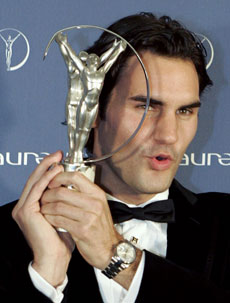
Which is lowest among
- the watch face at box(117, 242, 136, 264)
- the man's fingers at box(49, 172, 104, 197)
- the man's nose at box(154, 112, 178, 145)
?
the watch face at box(117, 242, 136, 264)

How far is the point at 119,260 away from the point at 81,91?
0.48m

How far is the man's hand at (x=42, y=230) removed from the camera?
5.01ft

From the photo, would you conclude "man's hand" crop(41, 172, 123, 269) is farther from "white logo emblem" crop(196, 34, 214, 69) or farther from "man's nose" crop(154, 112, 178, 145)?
"white logo emblem" crop(196, 34, 214, 69)

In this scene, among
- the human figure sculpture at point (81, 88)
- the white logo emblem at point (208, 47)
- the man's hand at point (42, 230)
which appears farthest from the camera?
the white logo emblem at point (208, 47)

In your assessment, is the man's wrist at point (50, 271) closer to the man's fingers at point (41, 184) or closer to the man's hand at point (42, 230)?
the man's hand at point (42, 230)

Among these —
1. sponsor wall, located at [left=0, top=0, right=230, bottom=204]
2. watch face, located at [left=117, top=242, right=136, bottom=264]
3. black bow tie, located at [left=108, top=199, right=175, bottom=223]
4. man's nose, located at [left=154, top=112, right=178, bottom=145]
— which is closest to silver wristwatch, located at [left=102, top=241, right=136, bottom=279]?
watch face, located at [left=117, top=242, right=136, bottom=264]

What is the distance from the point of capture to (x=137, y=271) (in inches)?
62.5

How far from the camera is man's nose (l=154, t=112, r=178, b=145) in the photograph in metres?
1.74

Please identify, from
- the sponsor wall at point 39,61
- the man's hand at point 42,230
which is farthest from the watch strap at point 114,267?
the sponsor wall at point 39,61

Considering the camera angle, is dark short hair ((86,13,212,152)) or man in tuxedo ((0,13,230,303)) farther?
dark short hair ((86,13,212,152))

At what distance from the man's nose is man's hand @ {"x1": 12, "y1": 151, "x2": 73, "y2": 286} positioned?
360 millimetres

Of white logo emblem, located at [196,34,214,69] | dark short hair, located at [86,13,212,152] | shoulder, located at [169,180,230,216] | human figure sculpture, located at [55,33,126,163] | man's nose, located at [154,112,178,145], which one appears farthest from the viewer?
white logo emblem, located at [196,34,214,69]

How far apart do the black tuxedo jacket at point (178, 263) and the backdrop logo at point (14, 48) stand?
507mm

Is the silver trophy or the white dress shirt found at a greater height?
the silver trophy
